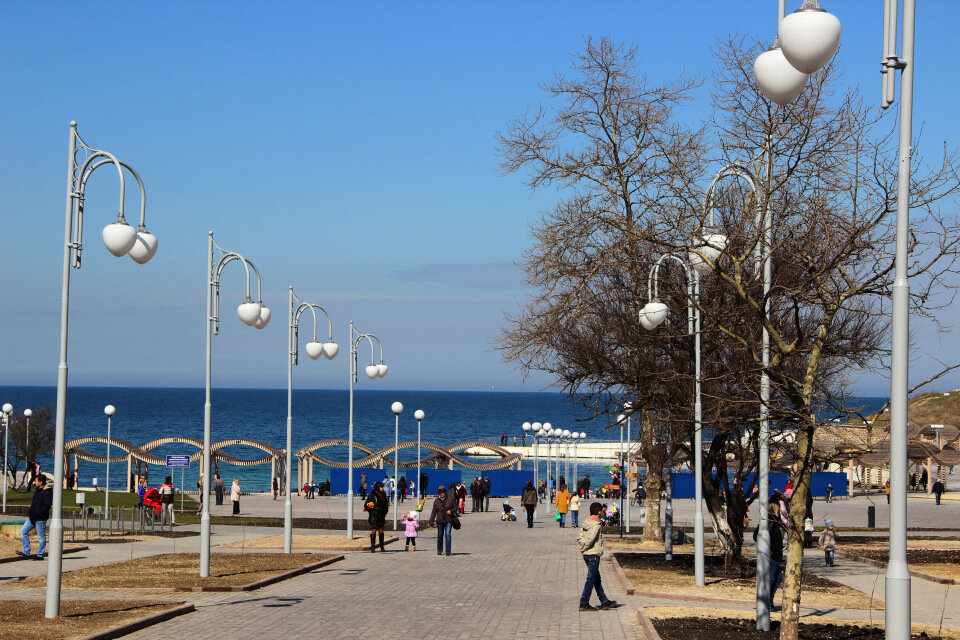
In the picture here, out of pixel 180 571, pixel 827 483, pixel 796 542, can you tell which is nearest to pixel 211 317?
pixel 180 571

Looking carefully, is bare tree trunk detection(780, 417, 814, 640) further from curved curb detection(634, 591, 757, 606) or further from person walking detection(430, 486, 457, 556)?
person walking detection(430, 486, 457, 556)

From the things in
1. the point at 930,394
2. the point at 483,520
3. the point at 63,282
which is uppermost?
the point at 63,282

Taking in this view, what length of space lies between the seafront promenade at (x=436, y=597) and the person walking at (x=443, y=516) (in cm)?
47

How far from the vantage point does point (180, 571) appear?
67.6ft

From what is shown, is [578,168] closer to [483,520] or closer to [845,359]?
[845,359]

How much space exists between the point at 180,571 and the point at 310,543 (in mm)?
8906

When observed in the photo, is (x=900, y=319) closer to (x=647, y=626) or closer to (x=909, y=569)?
(x=647, y=626)

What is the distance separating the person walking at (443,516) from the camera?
1054 inches

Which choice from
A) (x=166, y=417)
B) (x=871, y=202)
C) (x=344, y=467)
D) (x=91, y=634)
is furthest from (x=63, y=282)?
(x=166, y=417)

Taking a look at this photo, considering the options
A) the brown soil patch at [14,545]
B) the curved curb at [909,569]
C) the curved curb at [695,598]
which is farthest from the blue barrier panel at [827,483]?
the curved curb at [695,598]

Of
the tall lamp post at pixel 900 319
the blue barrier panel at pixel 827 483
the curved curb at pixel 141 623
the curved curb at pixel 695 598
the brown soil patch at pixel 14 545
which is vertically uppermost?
the tall lamp post at pixel 900 319

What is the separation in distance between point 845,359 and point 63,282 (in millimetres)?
16433

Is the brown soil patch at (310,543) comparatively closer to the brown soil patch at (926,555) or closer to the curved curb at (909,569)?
the curved curb at (909,569)

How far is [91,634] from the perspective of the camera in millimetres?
12578
